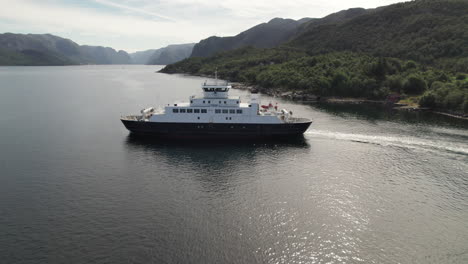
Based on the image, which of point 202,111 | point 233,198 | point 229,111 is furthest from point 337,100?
point 233,198

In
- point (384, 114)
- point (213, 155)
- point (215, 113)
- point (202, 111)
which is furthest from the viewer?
point (384, 114)

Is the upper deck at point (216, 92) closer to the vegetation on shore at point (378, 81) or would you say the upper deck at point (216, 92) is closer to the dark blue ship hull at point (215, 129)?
Answer: the dark blue ship hull at point (215, 129)

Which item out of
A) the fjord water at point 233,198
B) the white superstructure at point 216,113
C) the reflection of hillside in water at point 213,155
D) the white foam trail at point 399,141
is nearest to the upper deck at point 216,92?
the white superstructure at point 216,113

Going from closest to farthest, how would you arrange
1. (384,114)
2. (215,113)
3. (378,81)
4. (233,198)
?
(233,198), (215,113), (384,114), (378,81)

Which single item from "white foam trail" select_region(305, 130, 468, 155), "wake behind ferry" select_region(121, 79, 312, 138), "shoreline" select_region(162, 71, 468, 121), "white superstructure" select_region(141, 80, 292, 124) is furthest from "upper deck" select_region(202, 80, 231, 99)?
"shoreline" select_region(162, 71, 468, 121)

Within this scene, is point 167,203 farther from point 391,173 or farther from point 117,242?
point 391,173

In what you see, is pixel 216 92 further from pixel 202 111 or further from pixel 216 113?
pixel 202 111

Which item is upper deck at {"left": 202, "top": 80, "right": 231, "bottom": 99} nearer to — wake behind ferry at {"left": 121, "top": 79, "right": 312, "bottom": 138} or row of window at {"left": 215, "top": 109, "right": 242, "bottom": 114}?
wake behind ferry at {"left": 121, "top": 79, "right": 312, "bottom": 138}
